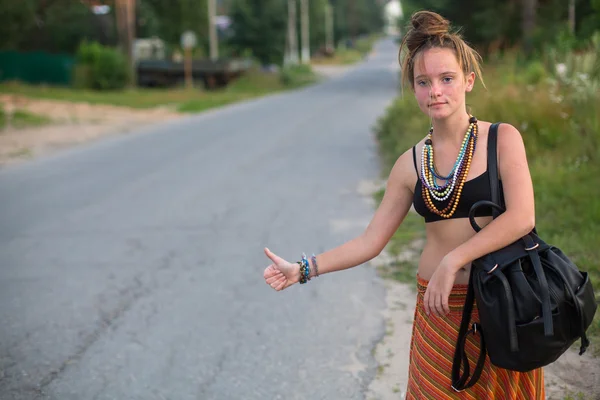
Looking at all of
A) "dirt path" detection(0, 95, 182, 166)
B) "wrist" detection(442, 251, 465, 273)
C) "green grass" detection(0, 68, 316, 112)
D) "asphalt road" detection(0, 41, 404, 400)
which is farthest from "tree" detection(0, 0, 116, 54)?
"wrist" detection(442, 251, 465, 273)

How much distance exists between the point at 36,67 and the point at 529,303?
140 ft

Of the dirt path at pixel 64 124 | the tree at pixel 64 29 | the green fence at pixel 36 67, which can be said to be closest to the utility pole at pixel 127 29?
the green fence at pixel 36 67

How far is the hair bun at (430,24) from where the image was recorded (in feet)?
7.75

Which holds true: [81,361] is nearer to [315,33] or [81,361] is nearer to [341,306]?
[341,306]

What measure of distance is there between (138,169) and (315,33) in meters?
70.0

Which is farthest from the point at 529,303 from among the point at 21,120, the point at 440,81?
the point at 21,120

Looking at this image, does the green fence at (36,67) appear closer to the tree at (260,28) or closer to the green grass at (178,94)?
the green grass at (178,94)

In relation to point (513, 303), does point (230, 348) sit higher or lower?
lower

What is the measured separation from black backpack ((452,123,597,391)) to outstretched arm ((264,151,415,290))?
36 centimetres

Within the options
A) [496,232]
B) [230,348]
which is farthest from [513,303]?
[230,348]

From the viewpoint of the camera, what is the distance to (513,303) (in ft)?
6.97

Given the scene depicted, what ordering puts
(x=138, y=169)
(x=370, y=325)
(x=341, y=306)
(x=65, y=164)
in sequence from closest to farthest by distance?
1. (x=370, y=325)
2. (x=341, y=306)
3. (x=138, y=169)
4. (x=65, y=164)

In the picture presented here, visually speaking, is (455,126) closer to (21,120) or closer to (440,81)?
(440,81)

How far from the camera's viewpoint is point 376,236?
103 inches
